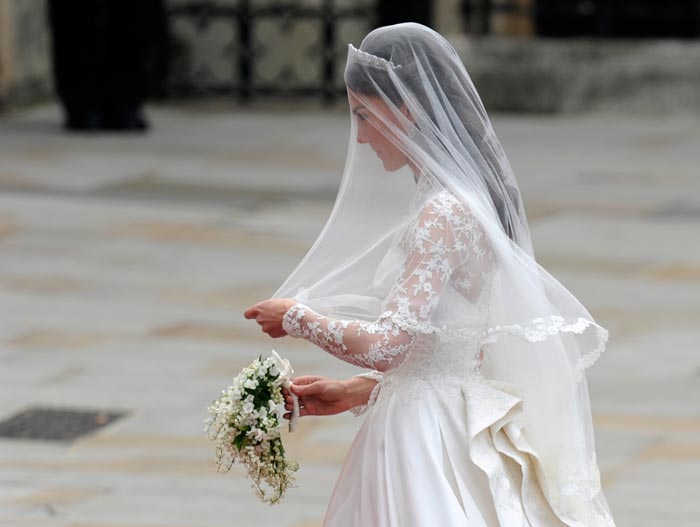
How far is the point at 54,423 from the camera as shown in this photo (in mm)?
7039

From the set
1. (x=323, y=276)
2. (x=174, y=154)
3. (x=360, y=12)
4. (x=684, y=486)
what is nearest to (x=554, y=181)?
(x=174, y=154)

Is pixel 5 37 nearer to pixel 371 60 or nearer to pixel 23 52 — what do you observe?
pixel 23 52

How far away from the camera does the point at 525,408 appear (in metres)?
3.92

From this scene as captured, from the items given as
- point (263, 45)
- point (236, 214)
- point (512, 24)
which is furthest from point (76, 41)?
point (512, 24)

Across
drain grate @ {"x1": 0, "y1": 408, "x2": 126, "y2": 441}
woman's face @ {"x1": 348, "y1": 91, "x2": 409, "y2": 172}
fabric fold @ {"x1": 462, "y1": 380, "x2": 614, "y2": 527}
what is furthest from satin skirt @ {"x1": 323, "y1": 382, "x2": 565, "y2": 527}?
drain grate @ {"x1": 0, "y1": 408, "x2": 126, "y2": 441}

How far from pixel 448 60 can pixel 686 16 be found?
14.2 metres

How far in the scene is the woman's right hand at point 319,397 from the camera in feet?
12.8

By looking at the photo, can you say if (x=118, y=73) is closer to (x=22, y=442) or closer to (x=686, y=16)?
(x=686, y=16)

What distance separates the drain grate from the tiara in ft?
11.7

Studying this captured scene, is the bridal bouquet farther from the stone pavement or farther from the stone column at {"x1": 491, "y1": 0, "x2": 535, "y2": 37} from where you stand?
the stone column at {"x1": 491, "y1": 0, "x2": 535, "y2": 37}

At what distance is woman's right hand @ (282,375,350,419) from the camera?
389 centimetres

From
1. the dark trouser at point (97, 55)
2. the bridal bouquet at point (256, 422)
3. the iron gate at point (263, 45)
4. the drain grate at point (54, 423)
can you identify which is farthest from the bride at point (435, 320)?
the iron gate at point (263, 45)

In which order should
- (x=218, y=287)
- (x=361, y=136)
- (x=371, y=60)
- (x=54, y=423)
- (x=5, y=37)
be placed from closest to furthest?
(x=371, y=60) < (x=361, y=136) < (x=54, y=423) < (x=218, y=287) < (x=5, y=37)

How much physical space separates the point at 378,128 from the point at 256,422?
→ 2.46 ft
